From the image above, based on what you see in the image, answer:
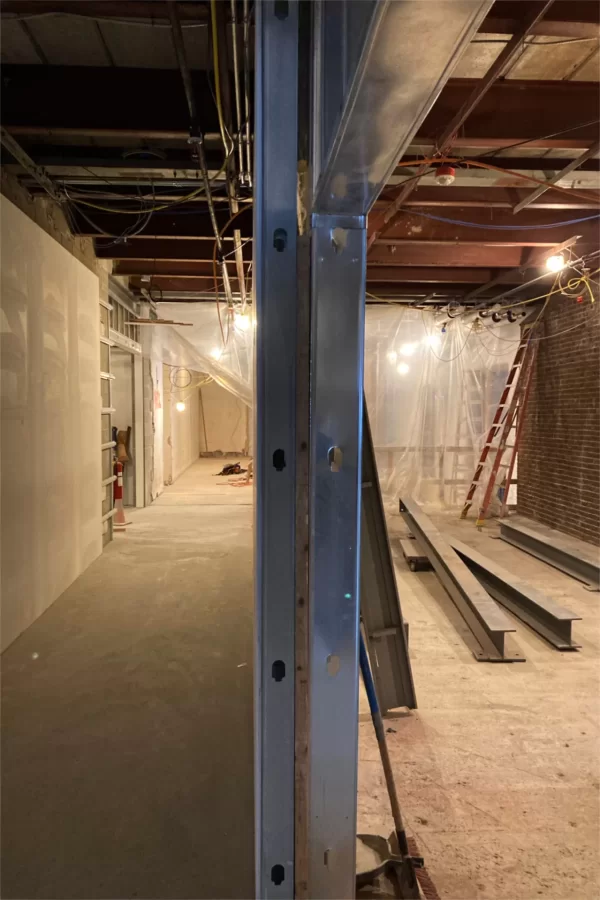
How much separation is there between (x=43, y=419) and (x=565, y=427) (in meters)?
4.79

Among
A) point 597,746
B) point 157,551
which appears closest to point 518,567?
point 597,746

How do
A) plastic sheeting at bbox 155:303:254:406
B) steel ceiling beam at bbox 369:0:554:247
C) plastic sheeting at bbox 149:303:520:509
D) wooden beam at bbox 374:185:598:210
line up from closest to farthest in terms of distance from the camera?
steel ceiling beam at bbox 369:0:554:247 → wooden beam at bbox 374:185:598:210 → plastic sheeting at bbox 155:303:254:406 → plastic sheeting at bbox 149:303:520:509

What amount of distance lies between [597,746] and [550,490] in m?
3.80

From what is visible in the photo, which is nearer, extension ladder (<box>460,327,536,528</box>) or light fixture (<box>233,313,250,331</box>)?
light fixture (<box>233,313,250,331</box>)

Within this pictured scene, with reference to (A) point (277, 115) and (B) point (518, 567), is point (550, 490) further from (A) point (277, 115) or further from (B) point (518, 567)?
(A) point (277, 115)

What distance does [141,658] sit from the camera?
98.6 inches

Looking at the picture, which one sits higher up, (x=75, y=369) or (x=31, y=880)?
(x=75, y=369)

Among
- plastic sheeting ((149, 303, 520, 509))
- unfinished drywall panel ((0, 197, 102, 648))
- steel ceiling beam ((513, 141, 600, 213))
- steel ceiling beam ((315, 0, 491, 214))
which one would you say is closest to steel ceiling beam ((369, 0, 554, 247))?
steel ceiling beam ((513, 141, 600, 213))

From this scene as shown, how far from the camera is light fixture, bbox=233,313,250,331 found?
18.2ft

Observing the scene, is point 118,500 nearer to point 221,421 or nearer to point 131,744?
point 131,744

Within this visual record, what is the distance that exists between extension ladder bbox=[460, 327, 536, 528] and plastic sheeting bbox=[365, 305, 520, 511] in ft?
0.81

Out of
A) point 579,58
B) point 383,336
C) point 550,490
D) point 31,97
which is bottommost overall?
point 550,490

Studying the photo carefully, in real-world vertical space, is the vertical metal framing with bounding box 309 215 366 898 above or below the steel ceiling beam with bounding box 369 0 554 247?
below

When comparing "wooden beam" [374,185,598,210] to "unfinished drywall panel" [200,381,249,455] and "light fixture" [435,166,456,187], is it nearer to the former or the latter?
"light fixture" [435,166,456,187]
